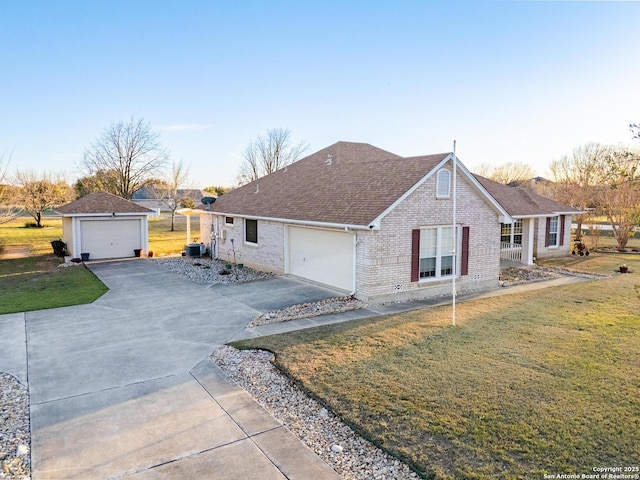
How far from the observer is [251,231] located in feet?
66.1

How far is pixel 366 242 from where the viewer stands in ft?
42.7

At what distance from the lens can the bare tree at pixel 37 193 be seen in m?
44.8

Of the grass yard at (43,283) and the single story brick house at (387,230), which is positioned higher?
the single story brick house at (387,230)

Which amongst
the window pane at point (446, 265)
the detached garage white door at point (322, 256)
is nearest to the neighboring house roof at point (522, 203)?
the window pane at point (446, 265)

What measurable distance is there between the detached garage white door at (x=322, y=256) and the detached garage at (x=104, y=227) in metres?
11.3

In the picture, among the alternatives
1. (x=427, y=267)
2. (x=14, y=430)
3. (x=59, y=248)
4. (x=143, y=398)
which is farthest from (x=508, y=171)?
(x=14, y=430)

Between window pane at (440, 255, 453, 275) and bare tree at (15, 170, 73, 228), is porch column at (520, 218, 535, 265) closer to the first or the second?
window pane at (440, 255, 453, 275)

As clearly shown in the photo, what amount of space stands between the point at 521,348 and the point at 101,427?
26.1 feet

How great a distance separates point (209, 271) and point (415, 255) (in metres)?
9.76

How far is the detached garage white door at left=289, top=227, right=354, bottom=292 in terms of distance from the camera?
14242 mm

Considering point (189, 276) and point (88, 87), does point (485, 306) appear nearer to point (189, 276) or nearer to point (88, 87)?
point (189, 276)

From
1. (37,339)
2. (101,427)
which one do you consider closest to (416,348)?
(101,427)

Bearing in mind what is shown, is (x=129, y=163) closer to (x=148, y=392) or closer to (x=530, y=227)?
(x=530, y=227)

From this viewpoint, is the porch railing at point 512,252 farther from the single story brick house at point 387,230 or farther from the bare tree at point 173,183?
the bare tree at point 173,183
